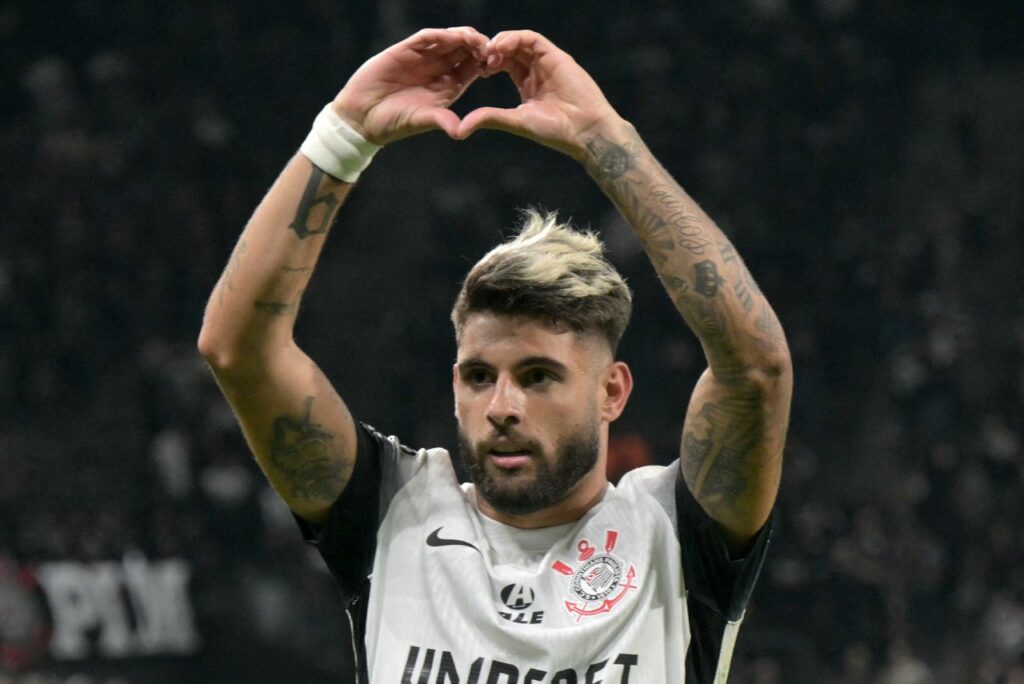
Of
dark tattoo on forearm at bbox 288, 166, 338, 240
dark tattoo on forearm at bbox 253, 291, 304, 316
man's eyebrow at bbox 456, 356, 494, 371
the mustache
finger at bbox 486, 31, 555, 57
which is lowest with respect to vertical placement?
the mustache

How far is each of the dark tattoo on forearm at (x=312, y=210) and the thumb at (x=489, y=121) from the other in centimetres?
36

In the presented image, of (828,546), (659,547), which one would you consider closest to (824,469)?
(828,546)

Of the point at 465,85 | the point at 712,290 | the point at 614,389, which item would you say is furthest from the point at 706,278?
the point at 465,85

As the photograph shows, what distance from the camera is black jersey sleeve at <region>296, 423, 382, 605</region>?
3061 millimetres

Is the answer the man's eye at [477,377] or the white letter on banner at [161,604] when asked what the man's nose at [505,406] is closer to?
the man's eye at [477,377]

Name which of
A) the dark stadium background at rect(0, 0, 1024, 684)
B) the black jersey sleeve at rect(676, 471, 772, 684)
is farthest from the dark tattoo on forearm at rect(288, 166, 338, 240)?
the dark stadium background at rect(0, 0, 1024, 684)

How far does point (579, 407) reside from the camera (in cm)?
297

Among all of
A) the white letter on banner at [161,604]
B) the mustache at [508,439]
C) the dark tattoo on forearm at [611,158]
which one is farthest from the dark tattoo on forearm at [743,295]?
the white letter on banner at [161,604]

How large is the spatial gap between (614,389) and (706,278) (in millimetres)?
484

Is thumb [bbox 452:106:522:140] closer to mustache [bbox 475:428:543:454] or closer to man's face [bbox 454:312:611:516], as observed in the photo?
man's face [bbox 454:312:611:516]

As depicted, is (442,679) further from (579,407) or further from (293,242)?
(293,242)

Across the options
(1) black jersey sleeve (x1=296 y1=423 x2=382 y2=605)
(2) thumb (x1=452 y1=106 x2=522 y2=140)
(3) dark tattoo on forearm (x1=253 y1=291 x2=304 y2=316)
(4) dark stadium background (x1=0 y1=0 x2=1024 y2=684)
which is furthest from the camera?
(4) dark stadium background (x1=0 y1=0 x2=1024 y2=684)

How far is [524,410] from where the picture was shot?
9.52 feet

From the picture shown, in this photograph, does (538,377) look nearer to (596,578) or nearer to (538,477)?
(538,477)
